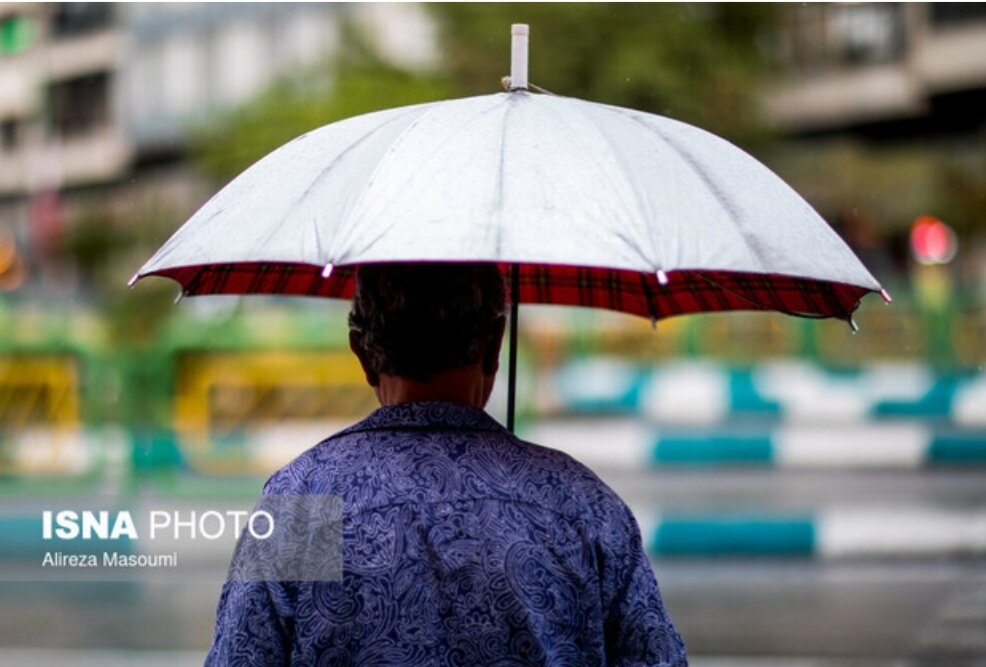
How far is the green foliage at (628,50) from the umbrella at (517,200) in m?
10.7

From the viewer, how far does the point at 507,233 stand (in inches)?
65.9

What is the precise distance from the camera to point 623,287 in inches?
105

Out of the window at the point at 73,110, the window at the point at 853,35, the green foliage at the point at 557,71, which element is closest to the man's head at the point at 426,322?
the green foliage at the point at 557,71

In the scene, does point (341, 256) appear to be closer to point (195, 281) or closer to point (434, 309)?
point (434, 309)

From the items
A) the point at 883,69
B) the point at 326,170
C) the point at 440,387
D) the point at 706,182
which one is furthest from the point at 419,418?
the point at 883,69

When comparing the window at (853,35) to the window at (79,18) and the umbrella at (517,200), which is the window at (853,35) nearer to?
the window at (79,18)

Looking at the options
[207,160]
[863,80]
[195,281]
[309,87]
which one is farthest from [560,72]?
[195,281]

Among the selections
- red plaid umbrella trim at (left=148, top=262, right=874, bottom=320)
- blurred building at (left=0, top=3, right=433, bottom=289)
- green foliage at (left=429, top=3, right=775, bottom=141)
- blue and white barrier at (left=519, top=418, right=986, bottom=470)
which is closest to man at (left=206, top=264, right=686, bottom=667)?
red plaid umbrella trim at (left=148, top=262, right=874, bottom=320)

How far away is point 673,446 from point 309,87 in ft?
17.2

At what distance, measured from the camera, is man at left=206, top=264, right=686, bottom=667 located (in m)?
1.56

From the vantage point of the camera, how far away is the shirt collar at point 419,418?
1673 mm

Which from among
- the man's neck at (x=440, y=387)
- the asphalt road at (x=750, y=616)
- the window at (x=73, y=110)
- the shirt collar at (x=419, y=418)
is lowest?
the asphalt road at (x=750, y=616)

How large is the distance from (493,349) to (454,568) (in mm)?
295

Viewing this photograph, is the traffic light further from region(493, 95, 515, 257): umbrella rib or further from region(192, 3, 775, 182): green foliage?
region(493, 95, 515, 257): umbrella rib
